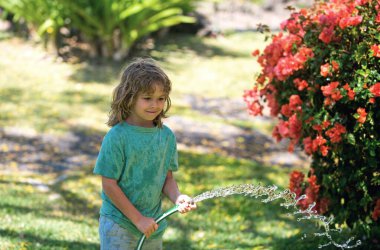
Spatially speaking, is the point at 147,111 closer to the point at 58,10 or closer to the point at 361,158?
the point at 361,158

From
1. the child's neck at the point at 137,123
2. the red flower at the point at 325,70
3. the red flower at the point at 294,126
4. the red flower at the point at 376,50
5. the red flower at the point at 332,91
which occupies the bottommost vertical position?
the red flower at the point at 294,126

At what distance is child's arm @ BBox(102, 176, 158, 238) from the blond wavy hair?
0.30 meters

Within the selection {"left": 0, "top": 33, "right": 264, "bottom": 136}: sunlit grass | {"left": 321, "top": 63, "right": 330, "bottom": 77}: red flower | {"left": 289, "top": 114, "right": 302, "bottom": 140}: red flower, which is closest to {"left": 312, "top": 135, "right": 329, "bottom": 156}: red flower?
{"left": 289, "top": 114, "right": 302, "bottom": 140}: red flower

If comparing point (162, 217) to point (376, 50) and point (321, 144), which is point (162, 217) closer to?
point (321, 144)

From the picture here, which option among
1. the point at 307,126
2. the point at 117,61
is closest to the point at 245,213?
the point at 307,126

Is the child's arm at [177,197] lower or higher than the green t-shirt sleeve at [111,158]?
lower

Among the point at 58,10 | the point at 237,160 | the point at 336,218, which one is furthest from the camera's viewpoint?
the point at 58,10

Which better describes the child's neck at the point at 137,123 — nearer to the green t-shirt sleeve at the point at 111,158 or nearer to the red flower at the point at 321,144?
the green t-shirt sleeve at the point at 111,158

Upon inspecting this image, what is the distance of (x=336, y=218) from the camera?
422 centimetres

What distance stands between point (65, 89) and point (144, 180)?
7915 millimetres

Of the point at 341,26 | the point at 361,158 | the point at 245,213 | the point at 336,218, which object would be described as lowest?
the point at 245,213

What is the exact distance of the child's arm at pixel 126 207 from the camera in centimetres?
278

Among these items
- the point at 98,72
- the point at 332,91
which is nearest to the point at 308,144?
the point at 332,91

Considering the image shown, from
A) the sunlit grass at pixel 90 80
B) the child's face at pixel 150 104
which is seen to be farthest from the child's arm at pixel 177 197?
the sunlit grass at pixel 90 80
